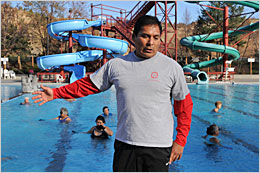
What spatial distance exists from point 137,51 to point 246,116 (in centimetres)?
819

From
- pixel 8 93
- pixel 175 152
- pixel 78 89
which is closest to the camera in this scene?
pixel 175 152

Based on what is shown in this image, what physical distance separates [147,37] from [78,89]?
0.61 m

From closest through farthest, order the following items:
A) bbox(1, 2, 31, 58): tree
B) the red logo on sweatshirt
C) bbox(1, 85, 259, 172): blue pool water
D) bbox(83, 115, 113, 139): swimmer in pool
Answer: the red logo on sweatshirt < bbox(1, 85, 259, 172): blue pool water < bbox(83, 115, 113, 139): swimmer in pool < bbox(1, 2, 31, 58): tree

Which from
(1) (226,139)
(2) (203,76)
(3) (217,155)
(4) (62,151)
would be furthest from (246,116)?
(2) (203,76)

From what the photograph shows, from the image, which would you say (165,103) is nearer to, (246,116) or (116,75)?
(116,75)

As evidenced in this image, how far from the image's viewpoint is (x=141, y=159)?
1.83 meters

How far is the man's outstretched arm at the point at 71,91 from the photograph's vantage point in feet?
6.75

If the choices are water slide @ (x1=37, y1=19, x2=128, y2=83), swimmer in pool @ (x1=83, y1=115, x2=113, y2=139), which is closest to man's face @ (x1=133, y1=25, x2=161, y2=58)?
swimmer in pool @ (x1=83, y1=115, x2=113, y2=139)

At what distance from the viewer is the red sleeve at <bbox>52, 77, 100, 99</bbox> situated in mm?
2051

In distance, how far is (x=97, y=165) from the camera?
4.56m

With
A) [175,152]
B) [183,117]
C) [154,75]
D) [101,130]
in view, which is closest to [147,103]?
[154,75]

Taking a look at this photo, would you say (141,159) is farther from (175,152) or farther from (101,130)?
(101,130)

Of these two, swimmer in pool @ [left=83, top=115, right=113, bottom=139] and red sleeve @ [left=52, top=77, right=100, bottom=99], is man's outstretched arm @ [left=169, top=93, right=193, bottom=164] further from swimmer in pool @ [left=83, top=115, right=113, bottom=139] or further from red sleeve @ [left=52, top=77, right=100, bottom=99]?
swimmer in pool @ [left=83, top=115, right=113, bottom=139]

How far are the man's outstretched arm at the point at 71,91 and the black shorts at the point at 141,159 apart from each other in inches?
18.0
